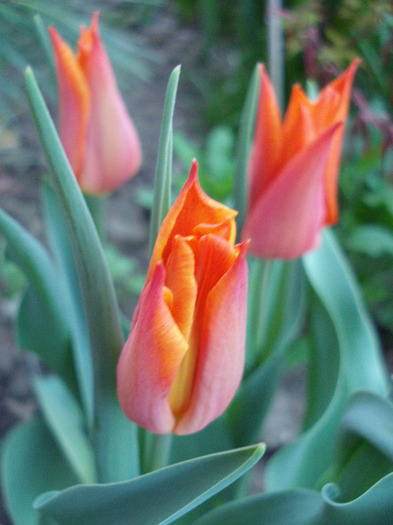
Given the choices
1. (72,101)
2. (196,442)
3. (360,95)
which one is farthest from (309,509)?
(360,95)

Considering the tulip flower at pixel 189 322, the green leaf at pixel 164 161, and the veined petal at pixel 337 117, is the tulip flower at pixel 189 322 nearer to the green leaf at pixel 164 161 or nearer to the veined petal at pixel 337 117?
the green leaf at pixel 164 161

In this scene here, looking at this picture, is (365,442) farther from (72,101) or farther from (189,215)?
(72,101)

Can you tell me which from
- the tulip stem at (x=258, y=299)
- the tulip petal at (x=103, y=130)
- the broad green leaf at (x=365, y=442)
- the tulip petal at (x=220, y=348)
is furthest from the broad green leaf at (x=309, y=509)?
the tulip petal at (x=103, y=130)

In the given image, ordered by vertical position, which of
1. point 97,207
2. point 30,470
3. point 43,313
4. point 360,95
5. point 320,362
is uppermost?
point 360,95

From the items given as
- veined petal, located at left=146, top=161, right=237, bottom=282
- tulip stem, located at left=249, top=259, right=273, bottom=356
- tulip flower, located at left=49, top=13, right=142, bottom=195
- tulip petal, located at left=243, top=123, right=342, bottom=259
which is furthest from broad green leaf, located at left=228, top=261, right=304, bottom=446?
veined petal, located at left=146, top=161, right=237, bottom=282

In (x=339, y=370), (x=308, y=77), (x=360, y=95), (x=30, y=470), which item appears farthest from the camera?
(x=308, y=77)
